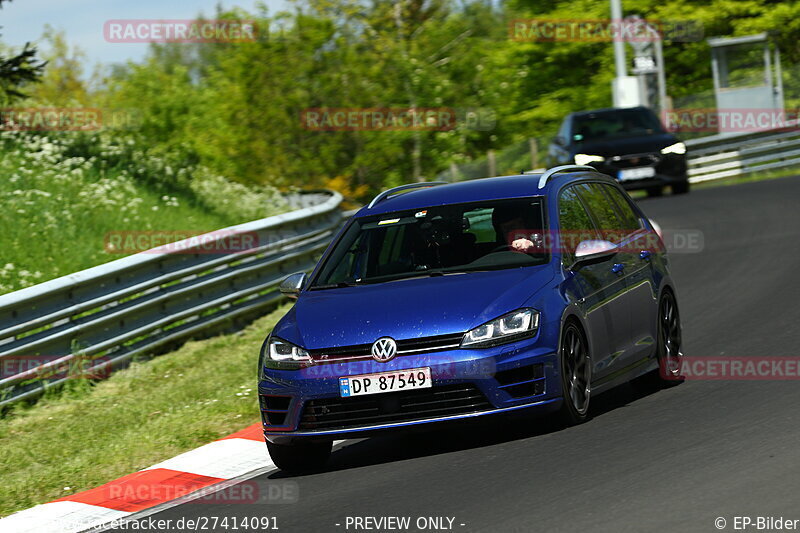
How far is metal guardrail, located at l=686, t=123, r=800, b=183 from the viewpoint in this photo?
97.4 ft

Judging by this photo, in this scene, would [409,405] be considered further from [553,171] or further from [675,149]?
[675,149]

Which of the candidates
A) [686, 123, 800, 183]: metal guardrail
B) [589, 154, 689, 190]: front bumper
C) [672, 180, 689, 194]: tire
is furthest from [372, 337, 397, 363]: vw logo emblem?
[686, 123, 800, 183]: metal guardrail

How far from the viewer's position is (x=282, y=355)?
792 centimetres

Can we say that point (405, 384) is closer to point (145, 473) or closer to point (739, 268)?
point (145, 473)

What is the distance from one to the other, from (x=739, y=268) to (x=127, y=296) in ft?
22.8

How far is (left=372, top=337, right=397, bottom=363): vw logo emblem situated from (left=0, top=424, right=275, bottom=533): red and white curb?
1.33 m

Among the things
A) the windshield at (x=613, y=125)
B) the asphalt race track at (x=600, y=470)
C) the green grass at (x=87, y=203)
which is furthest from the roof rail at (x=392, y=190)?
the windshield at (x=613, y=125)

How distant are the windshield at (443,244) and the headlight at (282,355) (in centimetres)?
79

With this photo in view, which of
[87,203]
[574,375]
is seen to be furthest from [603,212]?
[87,203]

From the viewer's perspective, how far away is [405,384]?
752 cm

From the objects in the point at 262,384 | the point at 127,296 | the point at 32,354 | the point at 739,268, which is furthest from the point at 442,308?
the point at 739,268

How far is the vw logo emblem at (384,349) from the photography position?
7.53 metres

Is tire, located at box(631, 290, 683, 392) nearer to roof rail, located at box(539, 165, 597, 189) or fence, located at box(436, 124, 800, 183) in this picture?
roof rail, located at box(539, 165, 597, 189)

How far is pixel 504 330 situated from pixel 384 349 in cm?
67
